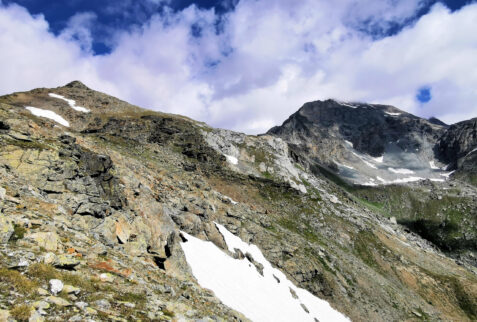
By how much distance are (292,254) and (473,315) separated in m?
58.9

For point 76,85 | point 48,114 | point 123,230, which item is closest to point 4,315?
point 123,230

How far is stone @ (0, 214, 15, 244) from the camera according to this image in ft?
38.7

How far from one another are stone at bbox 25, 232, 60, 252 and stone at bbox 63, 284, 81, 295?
3082 mm

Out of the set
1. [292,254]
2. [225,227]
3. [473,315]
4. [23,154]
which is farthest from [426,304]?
[23,154]

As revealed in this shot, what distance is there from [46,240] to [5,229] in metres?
1.72

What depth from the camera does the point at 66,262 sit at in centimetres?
1206

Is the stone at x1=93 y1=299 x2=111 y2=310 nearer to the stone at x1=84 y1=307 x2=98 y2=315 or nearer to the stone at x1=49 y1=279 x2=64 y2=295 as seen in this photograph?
the stone at x1=84 y1=307 x2=98 y2=315

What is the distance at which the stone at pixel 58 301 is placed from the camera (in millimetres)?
9312

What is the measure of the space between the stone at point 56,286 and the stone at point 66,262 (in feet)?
5.24

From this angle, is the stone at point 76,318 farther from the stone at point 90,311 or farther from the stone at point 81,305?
the stone at point 81,305

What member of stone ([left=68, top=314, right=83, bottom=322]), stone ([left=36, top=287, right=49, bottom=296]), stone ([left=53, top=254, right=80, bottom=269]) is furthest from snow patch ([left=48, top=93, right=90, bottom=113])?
stone ([left=68, top=314, right=83, bottom=322])

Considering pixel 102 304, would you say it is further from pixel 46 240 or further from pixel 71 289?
pixel 46 240

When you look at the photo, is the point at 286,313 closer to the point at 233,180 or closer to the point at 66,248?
the point at 66,248

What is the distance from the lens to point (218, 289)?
26.2 metres
